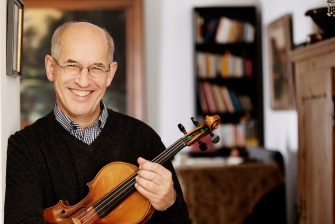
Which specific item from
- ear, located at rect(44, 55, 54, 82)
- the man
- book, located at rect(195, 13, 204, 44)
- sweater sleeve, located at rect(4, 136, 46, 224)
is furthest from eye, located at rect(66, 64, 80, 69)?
book, located at rect(195, 13, 204, 44)

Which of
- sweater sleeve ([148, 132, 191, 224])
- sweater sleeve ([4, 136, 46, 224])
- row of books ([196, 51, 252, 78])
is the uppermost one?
row of books ([196, 51, 252, 78])

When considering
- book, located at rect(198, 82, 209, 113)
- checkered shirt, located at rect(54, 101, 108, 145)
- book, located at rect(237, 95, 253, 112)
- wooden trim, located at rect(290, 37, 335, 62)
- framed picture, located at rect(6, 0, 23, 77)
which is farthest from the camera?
book, located at rect(237, 95, 253, 112)

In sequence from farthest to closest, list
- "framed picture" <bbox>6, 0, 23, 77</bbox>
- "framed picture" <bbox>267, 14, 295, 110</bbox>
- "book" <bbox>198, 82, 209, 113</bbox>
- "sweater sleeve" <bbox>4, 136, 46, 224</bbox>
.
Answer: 1. "book" <bbox>198, 82, 209, 113</bbox>
2. "framed picture" <bbox>267, 14, 295, 110</bbox>
3. "framed picture" <bbox>6, 0, 23, 77</bbox>
4. "sweater sleeve" <bbox>4, 136, 46, 224</bbox>

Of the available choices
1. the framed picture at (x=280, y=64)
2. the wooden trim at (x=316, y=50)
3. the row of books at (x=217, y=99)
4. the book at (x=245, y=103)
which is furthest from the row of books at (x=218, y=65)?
the wooden trim at (x=316, y=50)

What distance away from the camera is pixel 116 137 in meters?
2.12

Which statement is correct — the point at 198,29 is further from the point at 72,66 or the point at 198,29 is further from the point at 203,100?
the point at 72,66

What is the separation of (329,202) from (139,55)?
3433 millimetres

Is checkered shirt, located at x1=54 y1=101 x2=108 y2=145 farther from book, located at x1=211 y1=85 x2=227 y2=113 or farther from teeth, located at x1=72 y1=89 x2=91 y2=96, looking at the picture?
book, located at x1=211 y1=85 x2=227 y2=113

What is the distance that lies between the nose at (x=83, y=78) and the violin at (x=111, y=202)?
0.94 ft

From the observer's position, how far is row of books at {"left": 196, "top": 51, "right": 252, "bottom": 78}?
6.15 m

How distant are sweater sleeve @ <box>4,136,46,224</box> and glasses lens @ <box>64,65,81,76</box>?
0.28m

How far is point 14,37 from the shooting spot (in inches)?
79.0

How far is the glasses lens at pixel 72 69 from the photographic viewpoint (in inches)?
79.5

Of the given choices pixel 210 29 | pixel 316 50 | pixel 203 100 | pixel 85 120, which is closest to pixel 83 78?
pixel 85 120
